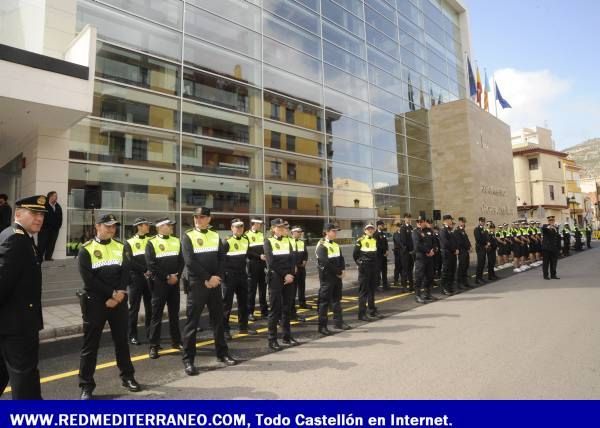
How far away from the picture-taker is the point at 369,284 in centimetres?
760

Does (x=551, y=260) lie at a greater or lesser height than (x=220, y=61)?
lesser

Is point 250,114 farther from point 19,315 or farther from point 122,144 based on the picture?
point 19,315

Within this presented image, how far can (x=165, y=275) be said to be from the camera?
229 inches

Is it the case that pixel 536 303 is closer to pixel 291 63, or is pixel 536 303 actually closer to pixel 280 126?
pixel 280 126

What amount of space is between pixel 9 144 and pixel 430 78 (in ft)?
88.1

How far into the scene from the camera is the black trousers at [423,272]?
9.15 m

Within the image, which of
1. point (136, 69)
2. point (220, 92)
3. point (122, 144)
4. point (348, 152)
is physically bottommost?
point (122, 144)

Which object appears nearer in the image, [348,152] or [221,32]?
[221,32]

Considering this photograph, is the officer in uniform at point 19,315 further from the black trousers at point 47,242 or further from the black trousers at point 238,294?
the black trousers at point 47,242

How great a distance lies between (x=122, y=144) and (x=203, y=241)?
329 inches

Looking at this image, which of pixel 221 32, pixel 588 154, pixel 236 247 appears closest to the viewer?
pixel 236 247

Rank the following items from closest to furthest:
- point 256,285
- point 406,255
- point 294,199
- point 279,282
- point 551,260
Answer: point 279,282 < point 256,285 < point 406,255 < point 551,260 < point 294,199

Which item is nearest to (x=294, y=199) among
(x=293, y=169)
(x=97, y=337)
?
(x=293, y=169)

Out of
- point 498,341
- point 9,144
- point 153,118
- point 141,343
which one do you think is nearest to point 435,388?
point 498,341
